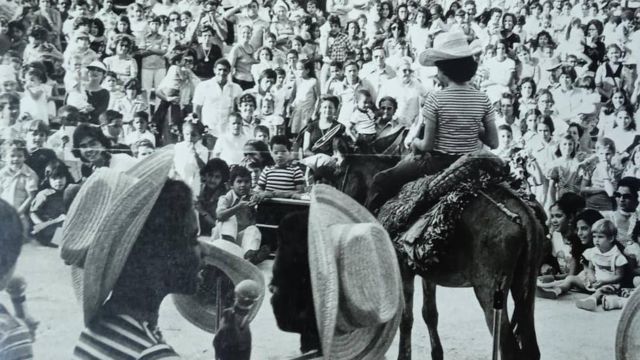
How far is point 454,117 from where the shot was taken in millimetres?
4406

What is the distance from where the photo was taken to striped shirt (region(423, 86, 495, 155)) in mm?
4398

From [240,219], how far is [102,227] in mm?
683

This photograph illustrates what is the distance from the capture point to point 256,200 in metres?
4.26

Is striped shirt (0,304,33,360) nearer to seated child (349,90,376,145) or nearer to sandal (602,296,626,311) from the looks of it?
seated child (349,90,376,145)

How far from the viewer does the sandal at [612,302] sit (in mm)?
4715

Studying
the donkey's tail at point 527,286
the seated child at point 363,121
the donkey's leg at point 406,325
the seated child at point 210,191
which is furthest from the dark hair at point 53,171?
the donkey's tail at point 527,286

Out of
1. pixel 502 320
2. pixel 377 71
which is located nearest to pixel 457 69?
pixel 377 71

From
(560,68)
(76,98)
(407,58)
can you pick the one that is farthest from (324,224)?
(560,68)

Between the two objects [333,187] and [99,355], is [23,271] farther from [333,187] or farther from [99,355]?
[333,187]

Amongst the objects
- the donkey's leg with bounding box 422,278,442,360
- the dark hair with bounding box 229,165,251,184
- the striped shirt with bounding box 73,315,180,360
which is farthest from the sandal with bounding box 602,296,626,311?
the striped shirt with bounding box 73,315,180,360

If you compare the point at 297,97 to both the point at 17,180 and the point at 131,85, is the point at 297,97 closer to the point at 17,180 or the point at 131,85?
the point at 131,85

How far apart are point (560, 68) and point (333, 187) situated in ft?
4.95

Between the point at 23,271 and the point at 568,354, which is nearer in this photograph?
the point at 23,271

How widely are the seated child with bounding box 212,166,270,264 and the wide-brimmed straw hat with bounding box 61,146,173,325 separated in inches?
14.5
